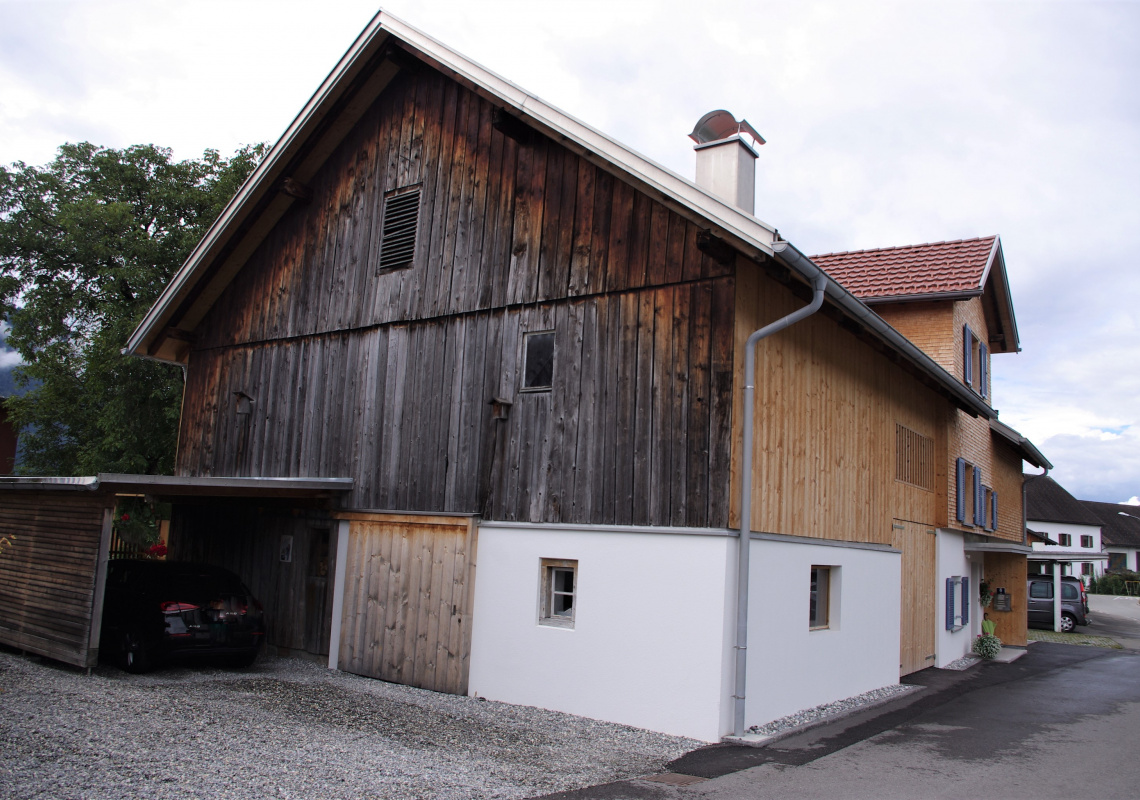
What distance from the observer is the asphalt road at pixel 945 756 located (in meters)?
7.12

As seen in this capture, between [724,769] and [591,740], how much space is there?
1.49 m

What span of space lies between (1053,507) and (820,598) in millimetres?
57629

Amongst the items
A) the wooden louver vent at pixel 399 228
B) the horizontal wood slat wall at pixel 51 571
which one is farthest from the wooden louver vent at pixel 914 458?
the horizontal wood slat wall at pixel 51 571

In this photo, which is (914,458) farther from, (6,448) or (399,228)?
(6,448)

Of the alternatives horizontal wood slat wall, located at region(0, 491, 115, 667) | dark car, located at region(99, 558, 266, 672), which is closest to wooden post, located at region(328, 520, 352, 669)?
dark car, located at region(99, 558, 266, 672)

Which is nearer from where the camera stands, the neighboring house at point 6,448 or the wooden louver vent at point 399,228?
the wooden louver vent at point 399,228

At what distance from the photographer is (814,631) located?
35.1 feet

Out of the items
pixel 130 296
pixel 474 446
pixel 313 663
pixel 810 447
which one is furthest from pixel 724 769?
pixel 130 296

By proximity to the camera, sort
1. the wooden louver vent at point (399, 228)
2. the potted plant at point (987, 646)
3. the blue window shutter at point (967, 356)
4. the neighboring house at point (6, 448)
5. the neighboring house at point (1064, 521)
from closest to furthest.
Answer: the wooden louver vent at point (399, 228), the blue window shutter at point (967, 356), the potted plant at point (987, 646), the neighboring house at point (6, 448), the neighboring house at point (1064, 521)

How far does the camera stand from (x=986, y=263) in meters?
17.4

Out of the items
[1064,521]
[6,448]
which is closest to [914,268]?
[6,448]

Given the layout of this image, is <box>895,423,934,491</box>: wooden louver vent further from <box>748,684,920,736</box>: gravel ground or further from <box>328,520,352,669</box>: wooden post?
<box>328,520,352,669</box>: wooden post

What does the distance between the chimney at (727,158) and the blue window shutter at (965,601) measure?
10.6 m

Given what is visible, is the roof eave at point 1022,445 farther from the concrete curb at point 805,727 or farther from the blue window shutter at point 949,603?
the concrete curb at point 805,727
